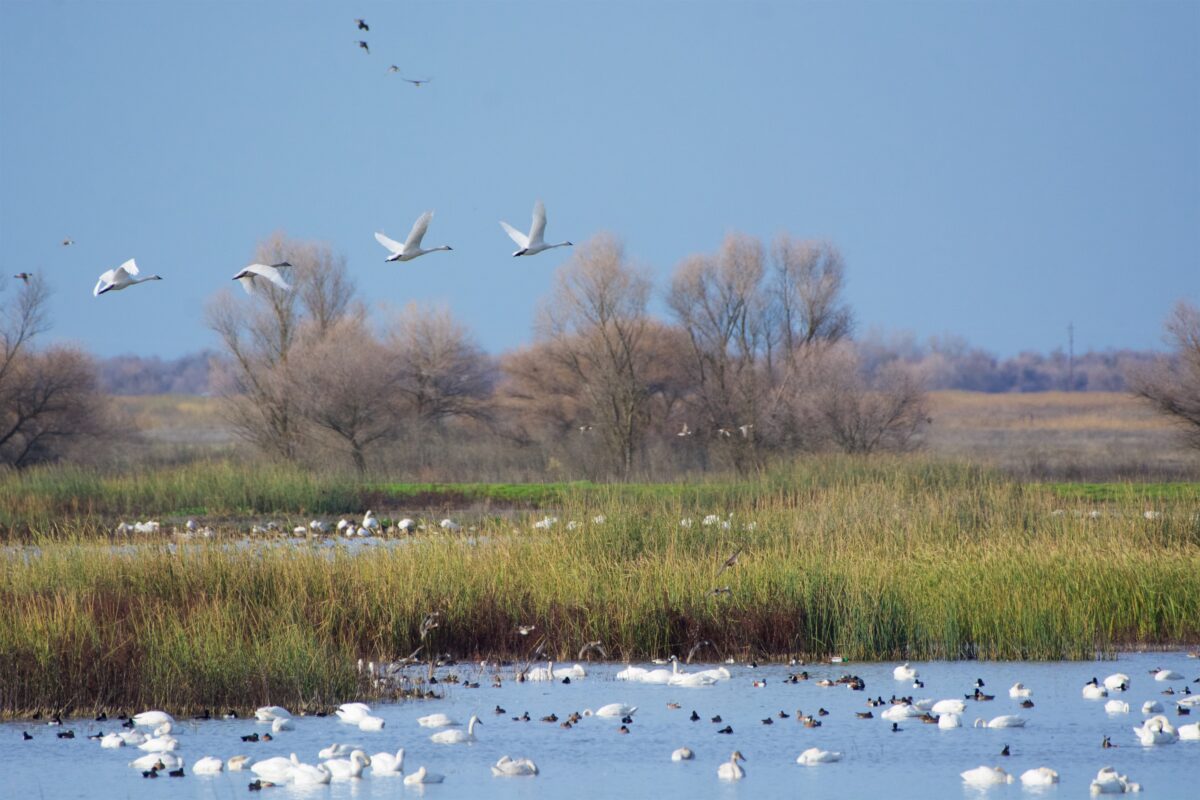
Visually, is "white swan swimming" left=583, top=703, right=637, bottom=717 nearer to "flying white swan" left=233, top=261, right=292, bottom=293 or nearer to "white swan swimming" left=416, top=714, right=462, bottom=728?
"white swan swimming" left=416, top=714, right=462, bottom=728

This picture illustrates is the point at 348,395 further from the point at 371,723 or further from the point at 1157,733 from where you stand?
the point at 1157,733

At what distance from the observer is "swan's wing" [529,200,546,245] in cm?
1270

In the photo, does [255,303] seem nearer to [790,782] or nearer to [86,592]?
[86,592]

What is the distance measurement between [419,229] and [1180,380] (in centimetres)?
2994

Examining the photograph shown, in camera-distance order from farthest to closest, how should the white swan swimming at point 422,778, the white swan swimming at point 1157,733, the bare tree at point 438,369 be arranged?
the bare tree at point 438,369
the white swan swimming at point 1157,733
the white swan swimming at point 422,778

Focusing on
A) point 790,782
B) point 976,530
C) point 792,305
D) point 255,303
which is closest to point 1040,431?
point 792,305

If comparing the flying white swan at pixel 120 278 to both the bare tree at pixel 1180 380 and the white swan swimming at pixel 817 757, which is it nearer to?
the white swan swimming at pixel 817 757

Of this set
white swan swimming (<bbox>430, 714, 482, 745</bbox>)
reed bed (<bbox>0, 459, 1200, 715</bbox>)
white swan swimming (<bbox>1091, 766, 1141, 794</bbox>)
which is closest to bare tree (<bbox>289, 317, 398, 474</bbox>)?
reed bed (<bbox>0, 459, 1200, 715</bbox>)

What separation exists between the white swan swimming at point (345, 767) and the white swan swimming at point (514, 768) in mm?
851

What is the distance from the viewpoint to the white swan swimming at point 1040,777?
8.80m

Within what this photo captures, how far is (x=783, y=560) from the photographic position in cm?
1416

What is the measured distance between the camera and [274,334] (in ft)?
153

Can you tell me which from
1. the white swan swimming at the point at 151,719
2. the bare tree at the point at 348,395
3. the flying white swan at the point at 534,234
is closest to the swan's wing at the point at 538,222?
the flying white swan at the point at 534,234

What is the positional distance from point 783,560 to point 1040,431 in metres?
56.6
